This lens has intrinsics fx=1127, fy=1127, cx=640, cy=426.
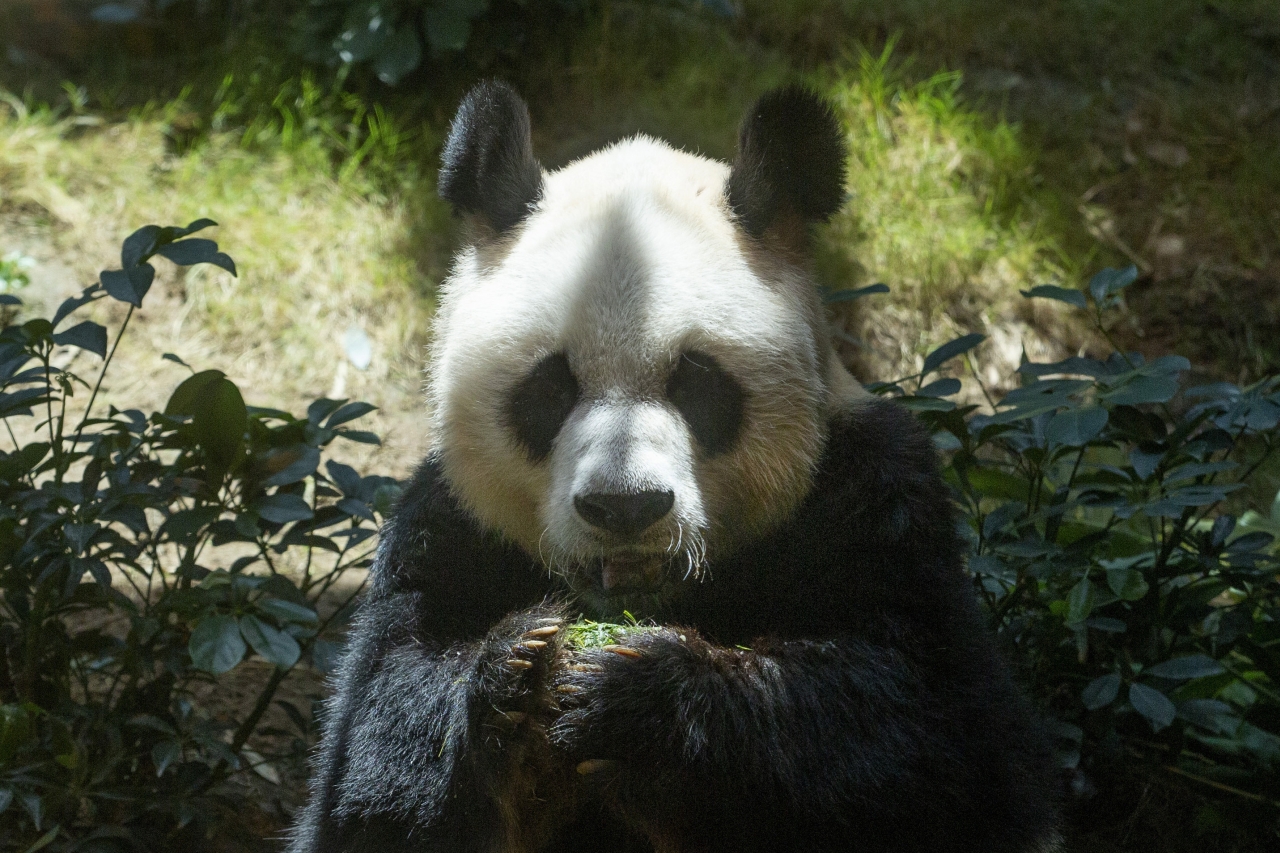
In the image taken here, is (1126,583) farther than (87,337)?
Yes

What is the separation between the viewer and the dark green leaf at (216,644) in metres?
3.15

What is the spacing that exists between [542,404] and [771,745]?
1.00 meters

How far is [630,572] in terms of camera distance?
284cm

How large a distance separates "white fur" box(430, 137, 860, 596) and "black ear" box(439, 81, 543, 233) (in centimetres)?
7

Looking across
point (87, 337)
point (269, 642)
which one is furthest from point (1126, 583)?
point (87, 337)

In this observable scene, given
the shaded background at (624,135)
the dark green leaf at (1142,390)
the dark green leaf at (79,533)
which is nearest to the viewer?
the dark green leaf at (79,533)

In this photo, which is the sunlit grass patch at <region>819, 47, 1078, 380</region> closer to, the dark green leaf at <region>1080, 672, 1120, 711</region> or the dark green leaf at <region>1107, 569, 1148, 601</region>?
the dark green leaf at <region>1107, 569, 1148, 601</region>

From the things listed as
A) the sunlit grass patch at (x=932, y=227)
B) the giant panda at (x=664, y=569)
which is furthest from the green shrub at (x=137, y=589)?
the sunlit grass patch at (x=932, y=227)

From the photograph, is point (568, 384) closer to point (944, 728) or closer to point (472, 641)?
point (472, 641)

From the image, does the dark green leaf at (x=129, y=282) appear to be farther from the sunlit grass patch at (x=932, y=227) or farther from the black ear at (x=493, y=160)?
the sunlit grass patch at (x=932, y=227)

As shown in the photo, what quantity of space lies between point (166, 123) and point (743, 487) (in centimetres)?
608

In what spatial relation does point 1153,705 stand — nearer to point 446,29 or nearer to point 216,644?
point 216,644

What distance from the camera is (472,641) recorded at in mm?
2896

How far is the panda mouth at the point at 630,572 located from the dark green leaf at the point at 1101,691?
1567mm
